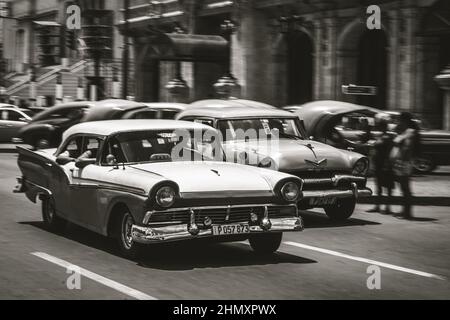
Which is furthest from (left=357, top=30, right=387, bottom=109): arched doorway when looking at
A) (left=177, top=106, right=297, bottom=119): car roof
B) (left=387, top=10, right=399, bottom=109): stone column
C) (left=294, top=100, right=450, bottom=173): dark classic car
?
(left=177, top=106, right=297, bottom=119): car roof

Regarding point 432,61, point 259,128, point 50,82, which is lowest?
point 259,128

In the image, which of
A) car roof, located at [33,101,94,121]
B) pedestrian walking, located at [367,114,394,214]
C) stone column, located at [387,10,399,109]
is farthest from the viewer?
stone column, located at [387,10,399,109]

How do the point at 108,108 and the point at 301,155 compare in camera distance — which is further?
the point at 108,108

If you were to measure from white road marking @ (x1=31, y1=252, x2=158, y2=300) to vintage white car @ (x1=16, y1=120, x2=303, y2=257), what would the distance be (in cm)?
60

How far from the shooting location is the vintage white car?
9250 mm

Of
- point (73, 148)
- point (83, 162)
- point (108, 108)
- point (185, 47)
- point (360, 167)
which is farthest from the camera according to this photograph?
point (185, 47)

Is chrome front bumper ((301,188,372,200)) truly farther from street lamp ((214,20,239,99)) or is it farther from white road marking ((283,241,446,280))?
street lamp ((214,20,239,99))

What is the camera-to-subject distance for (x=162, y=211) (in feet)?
30.2

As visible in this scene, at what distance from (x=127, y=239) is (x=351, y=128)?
11.6 m

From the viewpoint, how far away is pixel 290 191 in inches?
390

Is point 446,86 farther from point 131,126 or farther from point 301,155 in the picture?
point 131,126

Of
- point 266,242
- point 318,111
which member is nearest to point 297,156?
point 266,242
